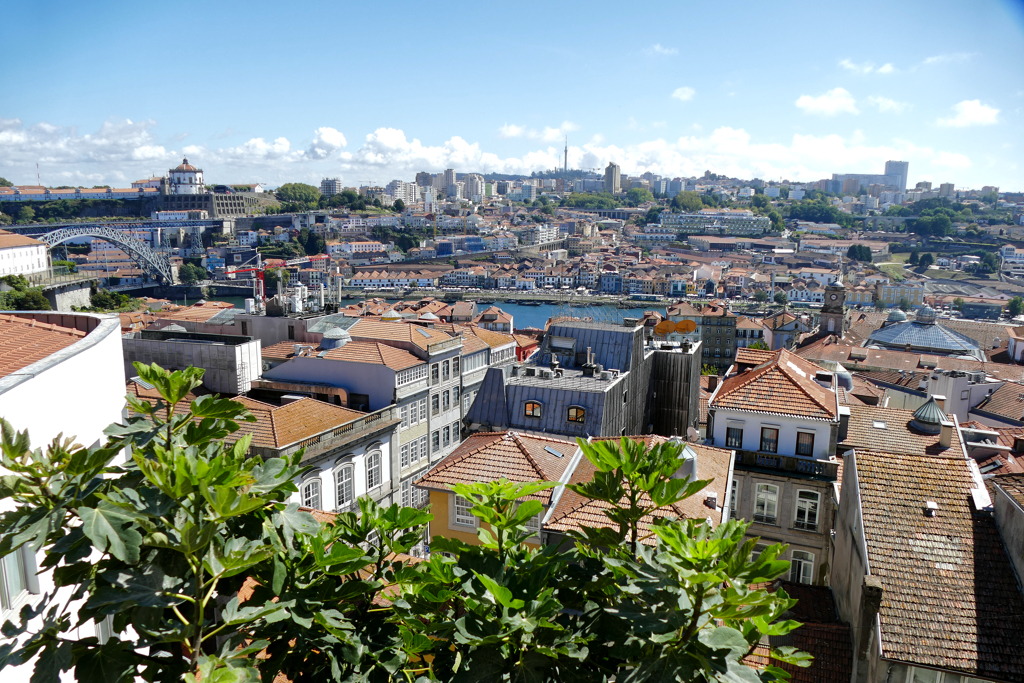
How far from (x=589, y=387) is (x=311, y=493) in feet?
21.7

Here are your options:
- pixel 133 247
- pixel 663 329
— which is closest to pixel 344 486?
pixel 663 329

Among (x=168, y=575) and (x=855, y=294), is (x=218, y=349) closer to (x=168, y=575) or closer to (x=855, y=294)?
(x=168, y=575)

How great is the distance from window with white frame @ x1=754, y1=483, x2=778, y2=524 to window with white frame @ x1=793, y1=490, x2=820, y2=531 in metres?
0.39

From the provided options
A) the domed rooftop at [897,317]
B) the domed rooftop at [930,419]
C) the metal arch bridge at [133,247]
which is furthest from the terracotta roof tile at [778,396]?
the metal arch bridge at [133,247]

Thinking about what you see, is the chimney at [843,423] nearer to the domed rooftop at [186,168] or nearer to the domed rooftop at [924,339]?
the domed rooftop at [924,339]

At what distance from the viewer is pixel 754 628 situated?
2.49 meters

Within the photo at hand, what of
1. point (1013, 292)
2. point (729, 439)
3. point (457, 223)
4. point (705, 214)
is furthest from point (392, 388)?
point (705, 214)

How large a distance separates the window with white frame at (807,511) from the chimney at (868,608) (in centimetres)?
655

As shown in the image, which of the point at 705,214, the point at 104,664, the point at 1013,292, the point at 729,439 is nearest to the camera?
the point at 104,664

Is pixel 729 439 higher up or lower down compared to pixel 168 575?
lower down

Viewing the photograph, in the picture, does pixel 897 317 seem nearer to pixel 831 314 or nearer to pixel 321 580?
pixel 831 314

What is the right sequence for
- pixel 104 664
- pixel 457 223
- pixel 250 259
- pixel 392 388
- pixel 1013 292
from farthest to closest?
pixel 457 223 < pixel 250 259 < pixel 1013 292 < pixel 392 388 < pixel 104 664

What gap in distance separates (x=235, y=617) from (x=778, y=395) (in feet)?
43.9

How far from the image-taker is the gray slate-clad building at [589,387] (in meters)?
16.4
